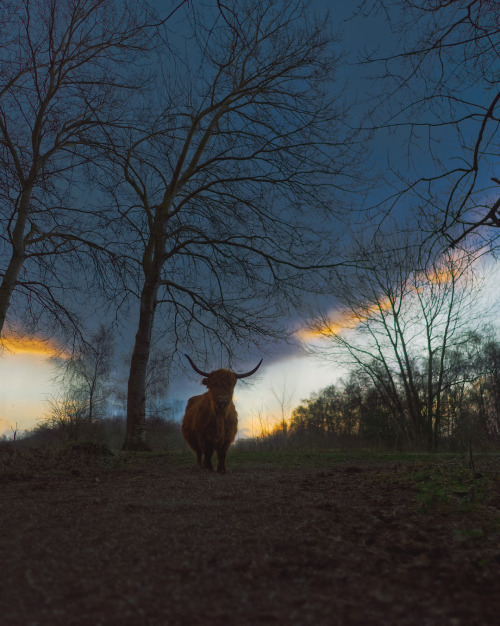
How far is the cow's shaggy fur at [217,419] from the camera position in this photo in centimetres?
713

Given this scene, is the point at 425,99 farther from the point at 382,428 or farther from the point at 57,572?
the point at 382,428

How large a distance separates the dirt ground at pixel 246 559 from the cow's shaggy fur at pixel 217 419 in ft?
9.40

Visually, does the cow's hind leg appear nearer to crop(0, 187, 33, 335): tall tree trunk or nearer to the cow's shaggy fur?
the cow's shaggy fur

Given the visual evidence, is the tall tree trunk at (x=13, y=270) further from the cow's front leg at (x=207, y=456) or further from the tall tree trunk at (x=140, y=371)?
the cow's front leg at (x=207, y=456)

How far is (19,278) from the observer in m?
12.0

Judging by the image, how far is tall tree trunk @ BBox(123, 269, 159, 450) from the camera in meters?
11.5

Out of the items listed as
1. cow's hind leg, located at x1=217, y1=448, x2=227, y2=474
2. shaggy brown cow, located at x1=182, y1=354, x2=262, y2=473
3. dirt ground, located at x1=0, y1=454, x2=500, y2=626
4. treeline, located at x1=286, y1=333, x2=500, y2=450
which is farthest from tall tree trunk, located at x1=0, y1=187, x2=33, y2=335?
treeline, located at x1=286, y1=333, x2=500, y2=450

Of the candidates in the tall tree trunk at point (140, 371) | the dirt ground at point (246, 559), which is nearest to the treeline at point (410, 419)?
the tall tree trunk at point (140, 371)

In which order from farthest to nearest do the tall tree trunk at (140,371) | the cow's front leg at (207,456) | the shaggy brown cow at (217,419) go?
the tall tree trunk at (140,371) < the cow's front leg at (207,456) < the shaggy brown cow at (217,419)

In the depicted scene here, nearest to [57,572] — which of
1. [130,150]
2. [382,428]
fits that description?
[130,150]

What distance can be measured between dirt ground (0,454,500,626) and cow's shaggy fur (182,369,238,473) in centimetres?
287

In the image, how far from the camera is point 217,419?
728 cm

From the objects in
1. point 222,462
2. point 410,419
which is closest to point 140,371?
point 222,462

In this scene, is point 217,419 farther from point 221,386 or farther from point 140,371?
point 140,371
